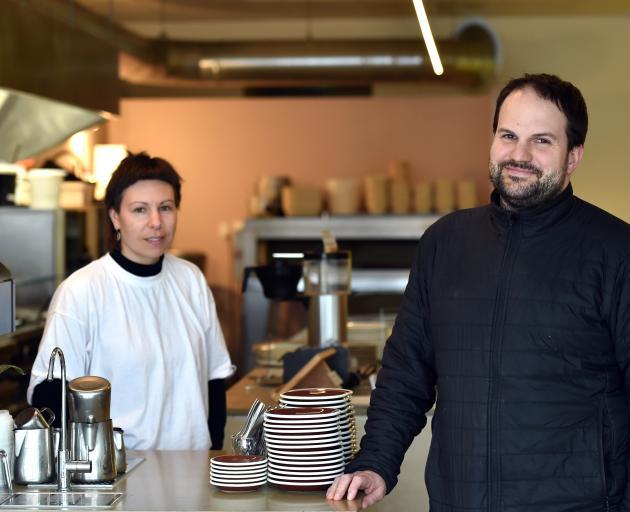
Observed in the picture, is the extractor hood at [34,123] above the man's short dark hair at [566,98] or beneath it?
above

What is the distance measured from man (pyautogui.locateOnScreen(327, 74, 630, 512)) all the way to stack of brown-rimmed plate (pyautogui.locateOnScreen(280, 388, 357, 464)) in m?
0.32

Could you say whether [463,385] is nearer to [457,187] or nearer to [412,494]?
[412,494]

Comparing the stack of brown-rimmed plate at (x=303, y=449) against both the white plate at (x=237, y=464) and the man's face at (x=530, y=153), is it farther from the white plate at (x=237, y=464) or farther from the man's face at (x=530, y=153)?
the man's face at (x=530, y=153)

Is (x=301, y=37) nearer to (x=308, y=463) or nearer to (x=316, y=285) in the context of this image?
(x=316, y=285)

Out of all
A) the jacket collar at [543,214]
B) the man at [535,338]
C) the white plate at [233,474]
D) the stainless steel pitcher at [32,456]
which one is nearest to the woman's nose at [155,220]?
the stainless steel pitcher at [32,456]

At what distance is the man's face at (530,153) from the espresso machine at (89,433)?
42.6 inches

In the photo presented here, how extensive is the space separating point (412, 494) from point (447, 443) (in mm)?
1552

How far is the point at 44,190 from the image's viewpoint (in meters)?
6.49

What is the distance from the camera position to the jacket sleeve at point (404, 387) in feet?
7.84

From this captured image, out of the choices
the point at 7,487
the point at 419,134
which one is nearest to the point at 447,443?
the point at 7,487

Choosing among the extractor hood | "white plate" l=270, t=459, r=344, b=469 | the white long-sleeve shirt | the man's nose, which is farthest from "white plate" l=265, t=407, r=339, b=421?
the extractor hood

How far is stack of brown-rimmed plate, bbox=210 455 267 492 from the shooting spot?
2.47m

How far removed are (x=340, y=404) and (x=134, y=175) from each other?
1.02m

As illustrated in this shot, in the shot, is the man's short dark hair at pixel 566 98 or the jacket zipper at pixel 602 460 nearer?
the jacket zipper at pixel 602 460
